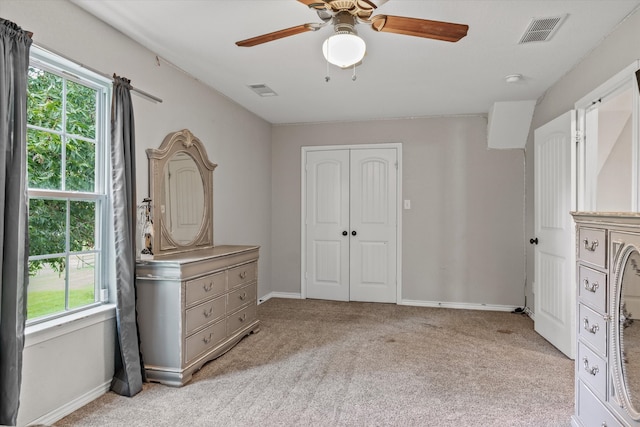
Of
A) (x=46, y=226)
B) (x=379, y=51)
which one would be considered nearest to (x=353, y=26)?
(x=379, y=51)

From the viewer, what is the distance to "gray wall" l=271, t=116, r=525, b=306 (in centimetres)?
473

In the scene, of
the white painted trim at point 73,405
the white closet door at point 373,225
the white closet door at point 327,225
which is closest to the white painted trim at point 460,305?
the white closet door at point 373,225

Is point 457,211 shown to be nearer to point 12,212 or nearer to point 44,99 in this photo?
point 44,99

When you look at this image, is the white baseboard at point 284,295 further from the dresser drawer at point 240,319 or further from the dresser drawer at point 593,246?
the dresser drawer at point 593,246

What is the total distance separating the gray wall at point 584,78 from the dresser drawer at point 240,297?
3.18 meters

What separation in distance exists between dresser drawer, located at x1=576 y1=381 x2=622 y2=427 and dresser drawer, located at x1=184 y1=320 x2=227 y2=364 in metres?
2.41

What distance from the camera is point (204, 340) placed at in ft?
9.55

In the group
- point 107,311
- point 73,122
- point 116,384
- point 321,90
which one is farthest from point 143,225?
point 321,90

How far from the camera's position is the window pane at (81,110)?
240 centimetres

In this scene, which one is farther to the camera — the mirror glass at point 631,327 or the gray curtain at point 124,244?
the gray curtain at point 124,244

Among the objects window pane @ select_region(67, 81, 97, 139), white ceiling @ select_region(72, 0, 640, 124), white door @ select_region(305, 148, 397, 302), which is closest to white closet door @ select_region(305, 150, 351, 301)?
white door @ select_region(305, 148, 397, 302)

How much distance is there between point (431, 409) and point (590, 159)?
7.53 feet

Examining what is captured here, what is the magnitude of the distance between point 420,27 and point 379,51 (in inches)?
45.7

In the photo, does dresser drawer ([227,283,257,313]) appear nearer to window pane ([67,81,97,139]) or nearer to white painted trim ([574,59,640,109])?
window pane ([67,81,97,139])
